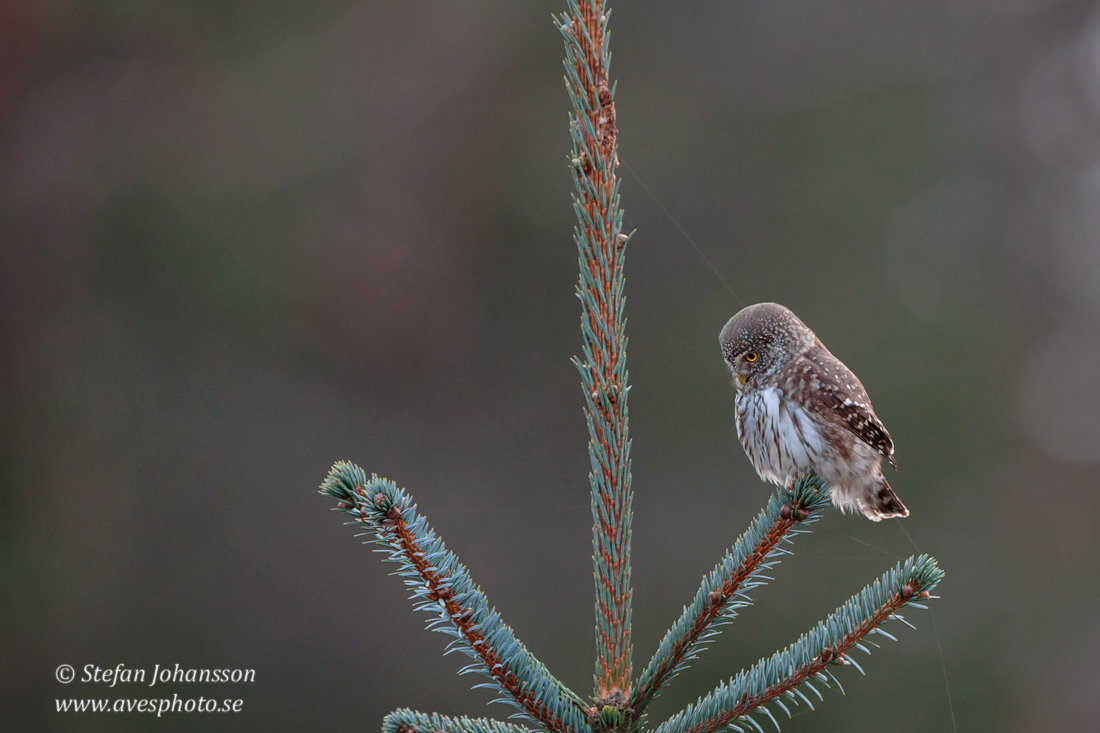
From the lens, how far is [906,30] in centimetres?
637

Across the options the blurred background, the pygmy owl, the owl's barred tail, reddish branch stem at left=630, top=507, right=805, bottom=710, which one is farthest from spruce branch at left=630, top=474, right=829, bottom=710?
the blurred background

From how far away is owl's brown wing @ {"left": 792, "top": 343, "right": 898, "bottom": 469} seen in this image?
2.44 meters

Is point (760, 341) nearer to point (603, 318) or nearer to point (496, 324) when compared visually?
point (603, 318)

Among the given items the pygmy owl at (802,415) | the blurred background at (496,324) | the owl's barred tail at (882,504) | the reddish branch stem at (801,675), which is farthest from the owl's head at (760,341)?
the blurred background at (496,324)

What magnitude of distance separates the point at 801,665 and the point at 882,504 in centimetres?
130

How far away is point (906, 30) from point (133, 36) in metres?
5.46

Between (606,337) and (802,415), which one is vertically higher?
(802,415)

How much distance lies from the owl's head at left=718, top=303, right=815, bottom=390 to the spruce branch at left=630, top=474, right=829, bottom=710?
0.88m

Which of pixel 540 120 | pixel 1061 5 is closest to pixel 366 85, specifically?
pixel 540 120

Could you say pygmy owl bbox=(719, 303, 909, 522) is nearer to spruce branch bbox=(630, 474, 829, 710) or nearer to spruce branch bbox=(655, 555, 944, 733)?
spruce branch bbox=(630, 474, 829, 710)

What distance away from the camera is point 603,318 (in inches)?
56.1

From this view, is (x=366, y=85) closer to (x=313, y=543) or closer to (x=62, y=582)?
(x=313, y=543)

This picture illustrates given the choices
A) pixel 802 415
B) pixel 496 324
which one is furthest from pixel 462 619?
pixel 496 324

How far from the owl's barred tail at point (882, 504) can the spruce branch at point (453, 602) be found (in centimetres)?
145
